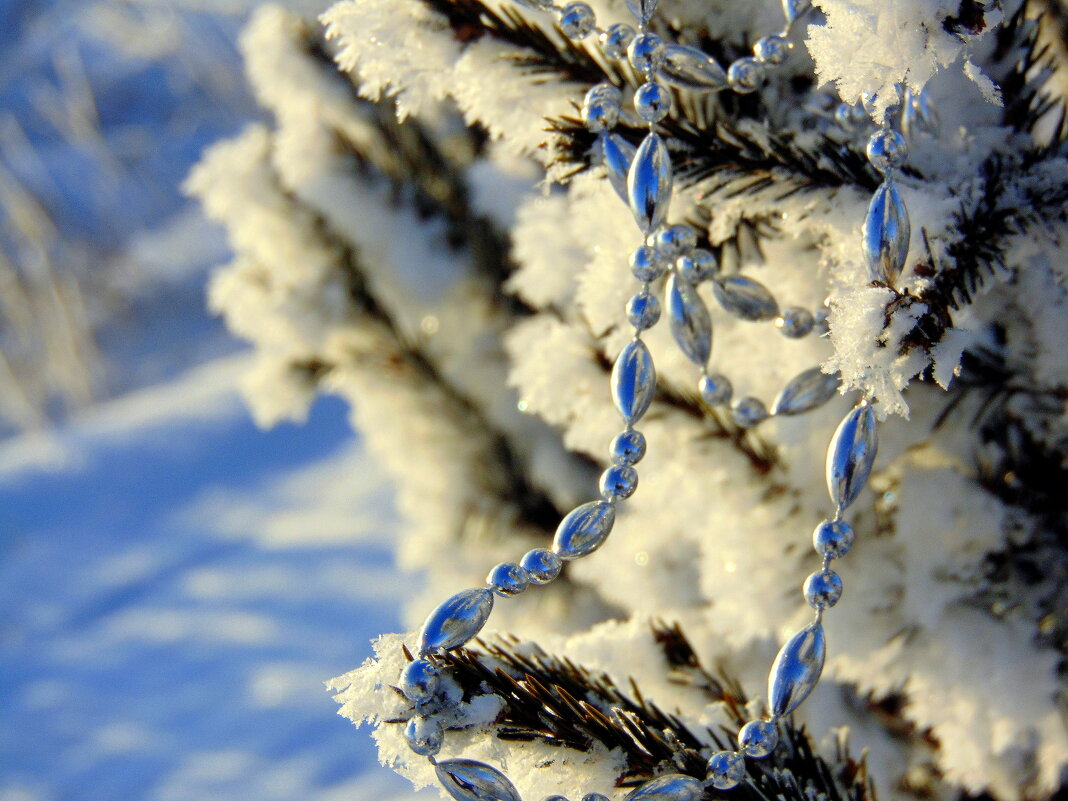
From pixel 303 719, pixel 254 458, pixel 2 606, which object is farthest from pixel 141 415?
pixel 303 719

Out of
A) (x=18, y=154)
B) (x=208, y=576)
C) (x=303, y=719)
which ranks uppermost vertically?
(x=18, y=154)

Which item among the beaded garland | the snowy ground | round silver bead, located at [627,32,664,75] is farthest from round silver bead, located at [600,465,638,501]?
the snowy ground

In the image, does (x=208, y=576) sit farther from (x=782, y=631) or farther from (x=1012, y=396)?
(x=1012, y=396)

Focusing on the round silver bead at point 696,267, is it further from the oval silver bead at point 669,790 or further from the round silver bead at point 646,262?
the oval silver bead at point 669,790

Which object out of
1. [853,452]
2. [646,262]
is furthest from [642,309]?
[853,452]

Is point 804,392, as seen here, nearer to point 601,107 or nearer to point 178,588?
point 601,107
